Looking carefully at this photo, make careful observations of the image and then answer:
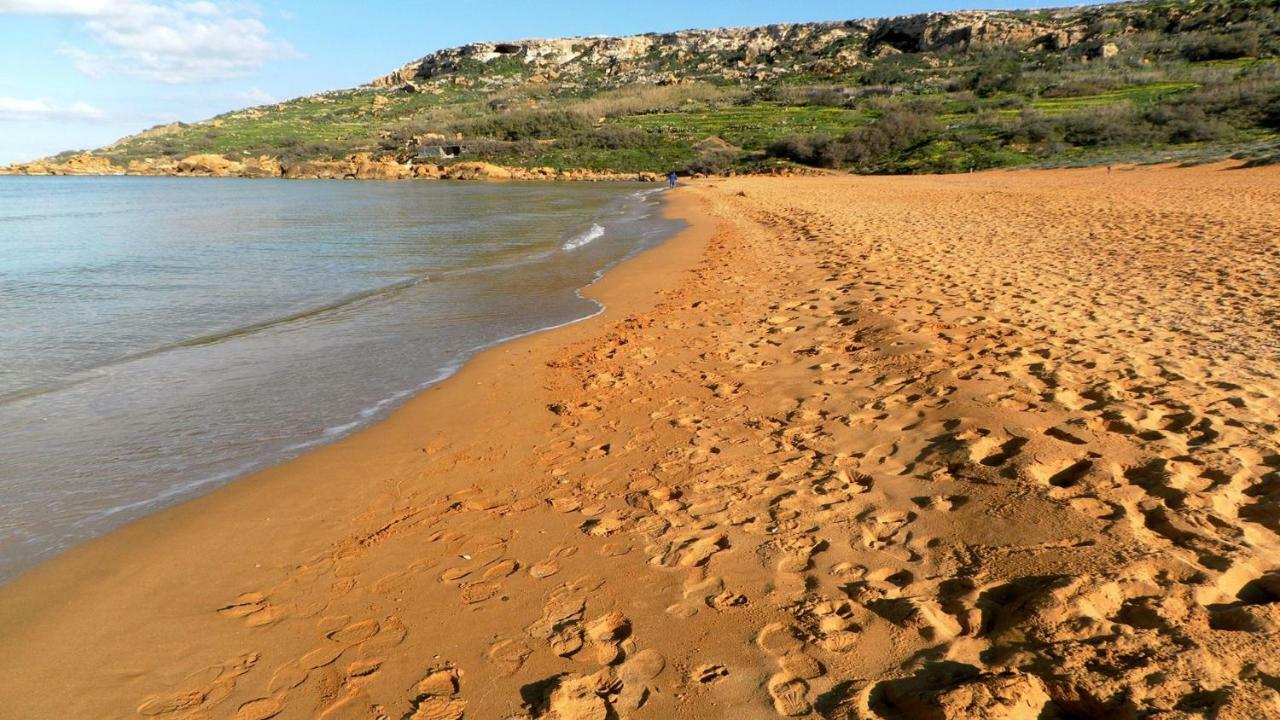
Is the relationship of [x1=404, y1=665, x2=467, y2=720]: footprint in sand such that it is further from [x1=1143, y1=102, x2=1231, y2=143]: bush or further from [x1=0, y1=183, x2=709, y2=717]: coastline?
[x1=1143, y1=102, x2=1231, y2=143]: bush

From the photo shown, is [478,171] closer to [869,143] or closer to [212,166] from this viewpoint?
[212,166]

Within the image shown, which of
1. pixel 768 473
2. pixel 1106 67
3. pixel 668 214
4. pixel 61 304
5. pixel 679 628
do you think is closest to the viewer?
pixel 679 628

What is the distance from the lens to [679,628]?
9.34ft

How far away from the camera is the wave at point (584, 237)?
16987 millimetres

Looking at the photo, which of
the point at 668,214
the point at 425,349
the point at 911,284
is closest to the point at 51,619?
the point at 425,349

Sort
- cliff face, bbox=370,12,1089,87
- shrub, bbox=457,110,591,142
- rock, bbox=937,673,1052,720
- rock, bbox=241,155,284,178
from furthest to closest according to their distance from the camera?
1. cliff face, bbox=370,12,1089,87
2. shrub, bbox=457,110,591,142
3. rock, bbox=241,155,284,178
4. rock, bbox=937,673,1052,720

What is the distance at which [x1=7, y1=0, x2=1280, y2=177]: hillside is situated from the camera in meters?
39.7

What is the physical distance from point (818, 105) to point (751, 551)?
70877mm

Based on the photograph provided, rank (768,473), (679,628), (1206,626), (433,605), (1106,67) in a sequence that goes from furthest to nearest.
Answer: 1. (1106,67)
2. (768,473)
3. (433,605)
4. (679,628)
5. (1206,626)

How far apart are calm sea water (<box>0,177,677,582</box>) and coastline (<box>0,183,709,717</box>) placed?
28 centimetres

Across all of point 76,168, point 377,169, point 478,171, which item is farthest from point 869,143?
point 76,168

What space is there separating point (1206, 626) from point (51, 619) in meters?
4.93

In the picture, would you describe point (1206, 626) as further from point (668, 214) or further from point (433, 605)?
point (668, 214)

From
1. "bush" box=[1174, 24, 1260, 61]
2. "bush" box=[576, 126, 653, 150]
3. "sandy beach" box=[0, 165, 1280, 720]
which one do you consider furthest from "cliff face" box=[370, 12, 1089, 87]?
"sandy beach" box=[0, 165, 1280, 720]
